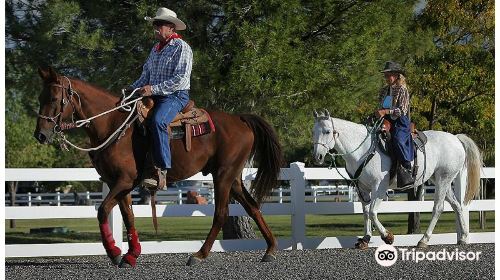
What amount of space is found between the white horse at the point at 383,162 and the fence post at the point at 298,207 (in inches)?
34.3

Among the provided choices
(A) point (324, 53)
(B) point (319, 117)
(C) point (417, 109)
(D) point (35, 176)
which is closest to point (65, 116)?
(D) point (35, 176)

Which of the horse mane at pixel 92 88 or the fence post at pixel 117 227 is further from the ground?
the horse mane at pixel 92 88

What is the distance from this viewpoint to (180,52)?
37.1 ft

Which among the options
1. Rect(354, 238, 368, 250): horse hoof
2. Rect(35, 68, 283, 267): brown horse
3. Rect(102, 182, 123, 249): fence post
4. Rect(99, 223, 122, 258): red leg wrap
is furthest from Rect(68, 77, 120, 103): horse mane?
Rect(354, 238, 368, 250): horse hoof

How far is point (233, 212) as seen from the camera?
46.9ft

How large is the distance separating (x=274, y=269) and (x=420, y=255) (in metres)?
2.86

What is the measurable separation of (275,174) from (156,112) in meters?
1.99

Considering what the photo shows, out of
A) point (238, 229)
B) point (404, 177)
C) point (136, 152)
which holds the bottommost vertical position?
point (238, 229)

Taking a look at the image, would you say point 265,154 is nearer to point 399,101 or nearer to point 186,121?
point 186,121

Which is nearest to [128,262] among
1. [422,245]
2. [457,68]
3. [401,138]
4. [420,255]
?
[420,255]

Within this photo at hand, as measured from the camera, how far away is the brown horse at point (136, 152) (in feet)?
35.8

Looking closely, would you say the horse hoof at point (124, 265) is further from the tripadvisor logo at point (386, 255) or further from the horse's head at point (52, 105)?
the tripadvisor logo at point (386, 255)

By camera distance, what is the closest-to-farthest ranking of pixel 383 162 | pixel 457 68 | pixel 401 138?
pixel 401 138
pixel 383 162
pixel 457 68

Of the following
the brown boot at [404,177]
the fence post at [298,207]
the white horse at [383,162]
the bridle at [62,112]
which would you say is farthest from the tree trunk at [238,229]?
the bridle at [62,112]
